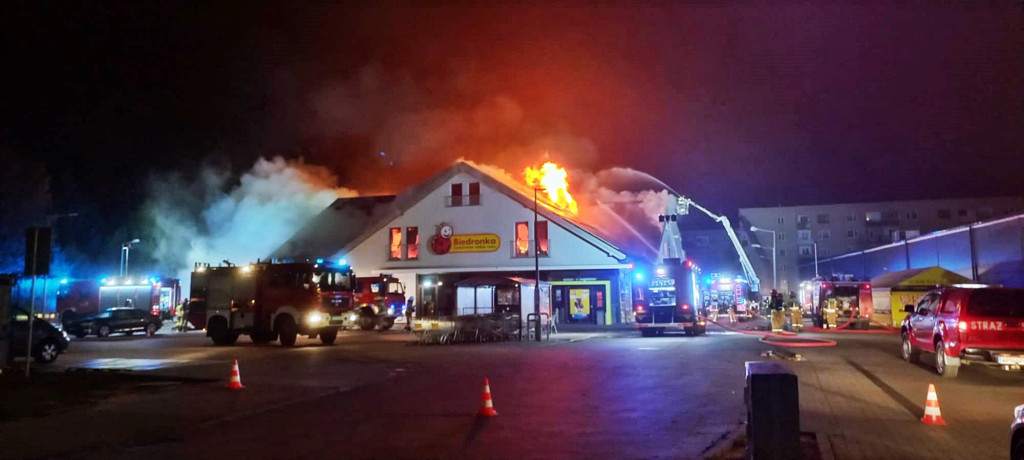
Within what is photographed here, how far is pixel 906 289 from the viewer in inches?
1351

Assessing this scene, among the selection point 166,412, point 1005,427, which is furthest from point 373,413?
point 1005,427

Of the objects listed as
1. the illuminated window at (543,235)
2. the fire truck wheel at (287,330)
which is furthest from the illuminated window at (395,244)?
the fire truck wheel at (287,330)

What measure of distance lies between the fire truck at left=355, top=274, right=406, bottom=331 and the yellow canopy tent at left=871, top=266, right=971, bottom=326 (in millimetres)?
25316

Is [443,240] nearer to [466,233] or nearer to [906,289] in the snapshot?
[466,233]

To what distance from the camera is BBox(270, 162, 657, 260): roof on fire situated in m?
42.0

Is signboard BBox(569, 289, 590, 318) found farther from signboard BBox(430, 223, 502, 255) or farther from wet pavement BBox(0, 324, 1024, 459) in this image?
wet pavement BBox(0, 324, 1024, 459)

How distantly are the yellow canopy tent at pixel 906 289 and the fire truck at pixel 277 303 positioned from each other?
84.3 feet

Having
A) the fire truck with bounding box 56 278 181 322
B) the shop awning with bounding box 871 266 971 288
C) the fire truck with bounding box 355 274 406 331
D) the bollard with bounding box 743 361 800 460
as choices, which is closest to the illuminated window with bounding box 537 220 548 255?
the fire truck with bounding box 355 274 406 331

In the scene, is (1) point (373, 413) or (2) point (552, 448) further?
(1) point (373, 413)

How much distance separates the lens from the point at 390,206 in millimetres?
46844

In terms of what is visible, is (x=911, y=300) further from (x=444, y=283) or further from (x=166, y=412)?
(x=166, y=412)

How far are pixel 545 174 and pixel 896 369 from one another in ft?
103

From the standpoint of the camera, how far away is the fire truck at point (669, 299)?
2938 centimetres

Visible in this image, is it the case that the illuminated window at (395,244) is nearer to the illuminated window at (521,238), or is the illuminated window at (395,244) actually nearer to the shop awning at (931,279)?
Answer: the illuminated window at (521,238)
